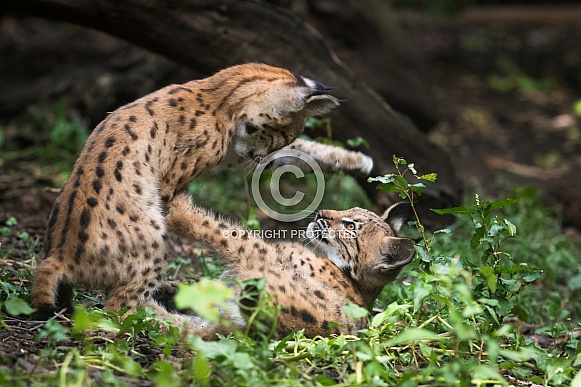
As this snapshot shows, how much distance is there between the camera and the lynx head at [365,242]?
17.4 ft

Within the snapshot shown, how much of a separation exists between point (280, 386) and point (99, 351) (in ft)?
3.34

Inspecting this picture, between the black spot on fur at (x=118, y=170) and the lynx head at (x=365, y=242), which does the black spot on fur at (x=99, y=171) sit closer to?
the black spot on fur at (x=118, y=170)

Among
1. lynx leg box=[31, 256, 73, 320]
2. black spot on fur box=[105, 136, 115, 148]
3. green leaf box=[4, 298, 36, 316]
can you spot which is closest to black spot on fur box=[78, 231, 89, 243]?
lynx leg box=[31, 256, 73, 320]

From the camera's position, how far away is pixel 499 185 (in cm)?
1074

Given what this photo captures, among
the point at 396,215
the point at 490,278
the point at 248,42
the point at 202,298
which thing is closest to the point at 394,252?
the point at 396,215

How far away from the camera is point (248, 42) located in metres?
7.32

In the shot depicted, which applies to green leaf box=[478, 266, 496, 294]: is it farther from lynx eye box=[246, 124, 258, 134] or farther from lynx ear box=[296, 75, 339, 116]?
lynx eye box=[246, 124, 258, 134]

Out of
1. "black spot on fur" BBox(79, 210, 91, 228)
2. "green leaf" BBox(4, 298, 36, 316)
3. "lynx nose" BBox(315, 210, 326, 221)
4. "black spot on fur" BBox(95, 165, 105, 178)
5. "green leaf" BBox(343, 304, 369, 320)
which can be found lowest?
"green leaf" BBox(4, 298, 36, 316)

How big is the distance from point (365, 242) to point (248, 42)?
8.73 feet

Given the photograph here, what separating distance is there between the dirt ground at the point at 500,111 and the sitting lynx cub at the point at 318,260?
236 centimetres

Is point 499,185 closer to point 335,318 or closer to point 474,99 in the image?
point 474,99

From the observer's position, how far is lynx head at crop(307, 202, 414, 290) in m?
5.32

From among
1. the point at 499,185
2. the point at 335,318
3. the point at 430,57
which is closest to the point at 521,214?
the point at 499,185

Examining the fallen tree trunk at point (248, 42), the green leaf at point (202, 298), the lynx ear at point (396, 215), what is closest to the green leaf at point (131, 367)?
the green leaf at point (202, 298)
